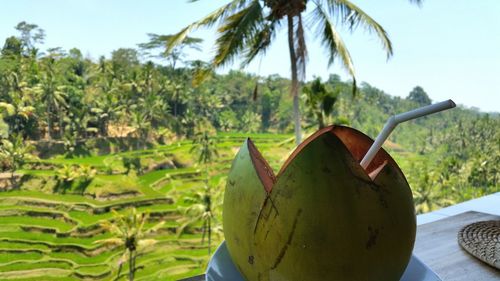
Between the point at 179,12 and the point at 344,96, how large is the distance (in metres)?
11.4

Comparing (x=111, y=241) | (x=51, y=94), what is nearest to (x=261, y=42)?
(x=51, y=94)

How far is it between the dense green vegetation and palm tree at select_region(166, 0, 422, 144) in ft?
10.3

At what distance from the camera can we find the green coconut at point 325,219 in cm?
25

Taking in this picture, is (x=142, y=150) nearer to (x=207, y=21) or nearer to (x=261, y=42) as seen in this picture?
(x=261, y=42)

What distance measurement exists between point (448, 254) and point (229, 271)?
46 cm

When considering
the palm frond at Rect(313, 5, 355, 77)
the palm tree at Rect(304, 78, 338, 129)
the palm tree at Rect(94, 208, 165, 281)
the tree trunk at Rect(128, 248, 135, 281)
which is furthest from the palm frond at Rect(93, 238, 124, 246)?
the palm frond at Rect(313, 5, 355, 77)

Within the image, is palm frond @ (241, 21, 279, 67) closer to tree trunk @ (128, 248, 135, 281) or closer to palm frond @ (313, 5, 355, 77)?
palm frond @ (313, 5, 355, 77)

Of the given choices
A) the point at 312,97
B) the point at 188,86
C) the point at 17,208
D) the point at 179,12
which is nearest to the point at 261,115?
the point at 188,86

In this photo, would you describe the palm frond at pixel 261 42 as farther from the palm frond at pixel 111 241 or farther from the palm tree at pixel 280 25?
the palm frond at pixel 111 241

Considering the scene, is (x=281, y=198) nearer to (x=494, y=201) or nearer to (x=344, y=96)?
(x=494, y=201)

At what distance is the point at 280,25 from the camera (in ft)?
15.3

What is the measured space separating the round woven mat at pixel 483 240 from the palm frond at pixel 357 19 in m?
3.45

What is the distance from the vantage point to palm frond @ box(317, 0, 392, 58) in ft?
12.9

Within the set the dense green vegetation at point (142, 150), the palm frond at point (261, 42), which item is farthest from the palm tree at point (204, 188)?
the palm frond at point (261, 42)
